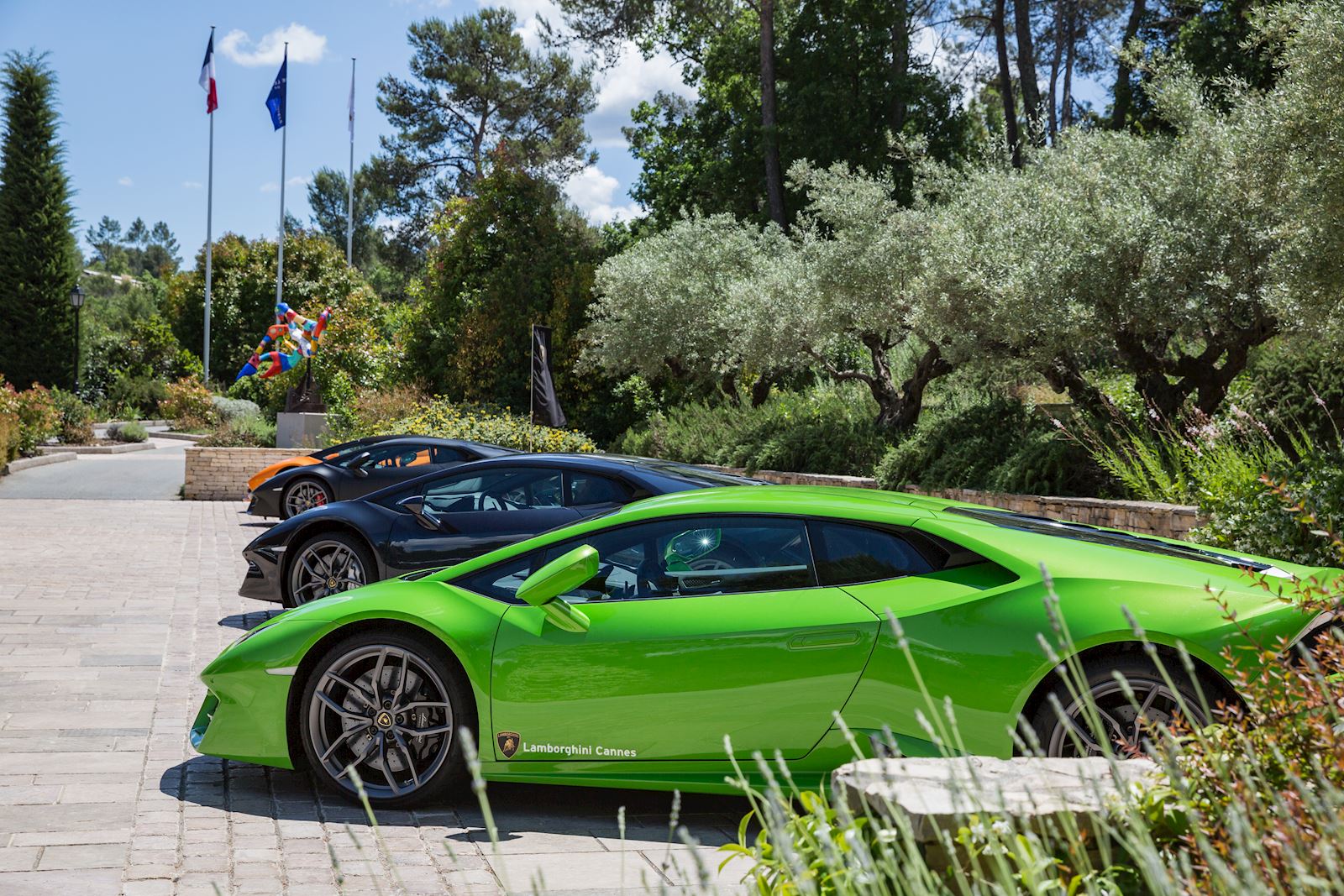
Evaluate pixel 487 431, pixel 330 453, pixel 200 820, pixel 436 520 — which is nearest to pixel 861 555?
pixel 200 820

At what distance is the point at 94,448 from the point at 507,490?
91.9 ft

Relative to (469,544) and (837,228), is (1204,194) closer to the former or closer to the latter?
(837,228)

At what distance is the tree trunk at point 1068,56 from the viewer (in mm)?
34688

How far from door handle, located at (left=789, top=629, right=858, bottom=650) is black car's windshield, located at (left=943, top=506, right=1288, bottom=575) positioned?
2.89 ft

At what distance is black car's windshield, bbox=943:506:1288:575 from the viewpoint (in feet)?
15.7

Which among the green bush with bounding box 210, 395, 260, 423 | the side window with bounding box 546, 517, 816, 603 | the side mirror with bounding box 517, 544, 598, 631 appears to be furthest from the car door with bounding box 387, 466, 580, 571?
the green bush with bounding box 210, 395, 260, 423

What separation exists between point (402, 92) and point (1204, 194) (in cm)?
4378

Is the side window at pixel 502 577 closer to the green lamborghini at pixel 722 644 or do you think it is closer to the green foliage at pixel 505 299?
the green lamborghini at pixel 722 644

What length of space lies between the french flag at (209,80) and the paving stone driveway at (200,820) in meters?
42.3

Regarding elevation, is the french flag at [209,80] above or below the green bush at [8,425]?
above

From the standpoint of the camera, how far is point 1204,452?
1088 centimetres

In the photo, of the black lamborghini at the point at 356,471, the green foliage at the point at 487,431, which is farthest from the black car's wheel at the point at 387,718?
the green foliage at the point at 487,431

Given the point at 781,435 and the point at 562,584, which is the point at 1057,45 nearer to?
the point at 781,435

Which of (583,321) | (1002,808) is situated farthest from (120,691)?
(583,321)
